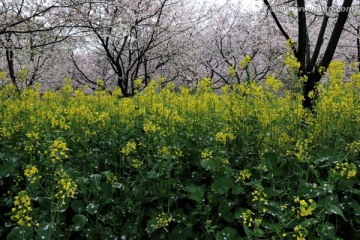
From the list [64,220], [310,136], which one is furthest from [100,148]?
[310,136]

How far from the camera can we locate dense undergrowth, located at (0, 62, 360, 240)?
266 cm

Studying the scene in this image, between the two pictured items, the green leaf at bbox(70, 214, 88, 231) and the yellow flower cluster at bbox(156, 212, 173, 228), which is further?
the green leaf at bbox(70, 214, 88, 231)

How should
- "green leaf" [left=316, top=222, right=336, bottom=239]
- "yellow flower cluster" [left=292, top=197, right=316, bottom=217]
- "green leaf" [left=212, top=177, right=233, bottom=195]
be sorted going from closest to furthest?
"yellow flower cluster" [left=292, top=197, right=316, bottom=217], "green leaf" [left=316, top=222, right=336, bottom=239], "green leaf" [left=212, top=177, right=233, bottom=195]

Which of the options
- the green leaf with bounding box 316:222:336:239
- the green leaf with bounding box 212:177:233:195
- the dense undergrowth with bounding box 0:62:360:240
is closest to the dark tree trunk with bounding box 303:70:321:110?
the dense undergrowth with bounding box 0:62:360:240

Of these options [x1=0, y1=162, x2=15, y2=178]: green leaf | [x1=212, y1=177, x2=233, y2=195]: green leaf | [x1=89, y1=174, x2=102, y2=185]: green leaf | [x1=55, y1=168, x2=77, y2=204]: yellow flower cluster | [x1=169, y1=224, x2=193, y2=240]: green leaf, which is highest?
[x1=55, y1=168, x2=77, y2=204]: yellow flower cluster

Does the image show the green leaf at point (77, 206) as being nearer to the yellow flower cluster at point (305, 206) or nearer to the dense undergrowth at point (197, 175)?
the dense undergrowth at point (197, 175)

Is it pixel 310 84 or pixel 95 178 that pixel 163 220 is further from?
pixel 310 84

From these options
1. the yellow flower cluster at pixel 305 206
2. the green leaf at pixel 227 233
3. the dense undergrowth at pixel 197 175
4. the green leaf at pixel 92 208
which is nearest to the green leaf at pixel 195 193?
the dense undergrowth at pixel 197 175

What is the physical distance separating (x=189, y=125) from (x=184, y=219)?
1.51 m

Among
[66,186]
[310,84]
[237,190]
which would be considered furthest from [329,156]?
[310,84]

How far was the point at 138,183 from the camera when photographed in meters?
3.27

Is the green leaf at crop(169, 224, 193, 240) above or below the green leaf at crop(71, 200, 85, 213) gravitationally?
below

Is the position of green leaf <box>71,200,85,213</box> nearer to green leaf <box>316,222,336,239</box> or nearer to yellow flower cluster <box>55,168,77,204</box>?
yellow flower cluster <box>55,168,77,204</box>

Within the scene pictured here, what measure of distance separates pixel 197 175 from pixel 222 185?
18.7 inches
